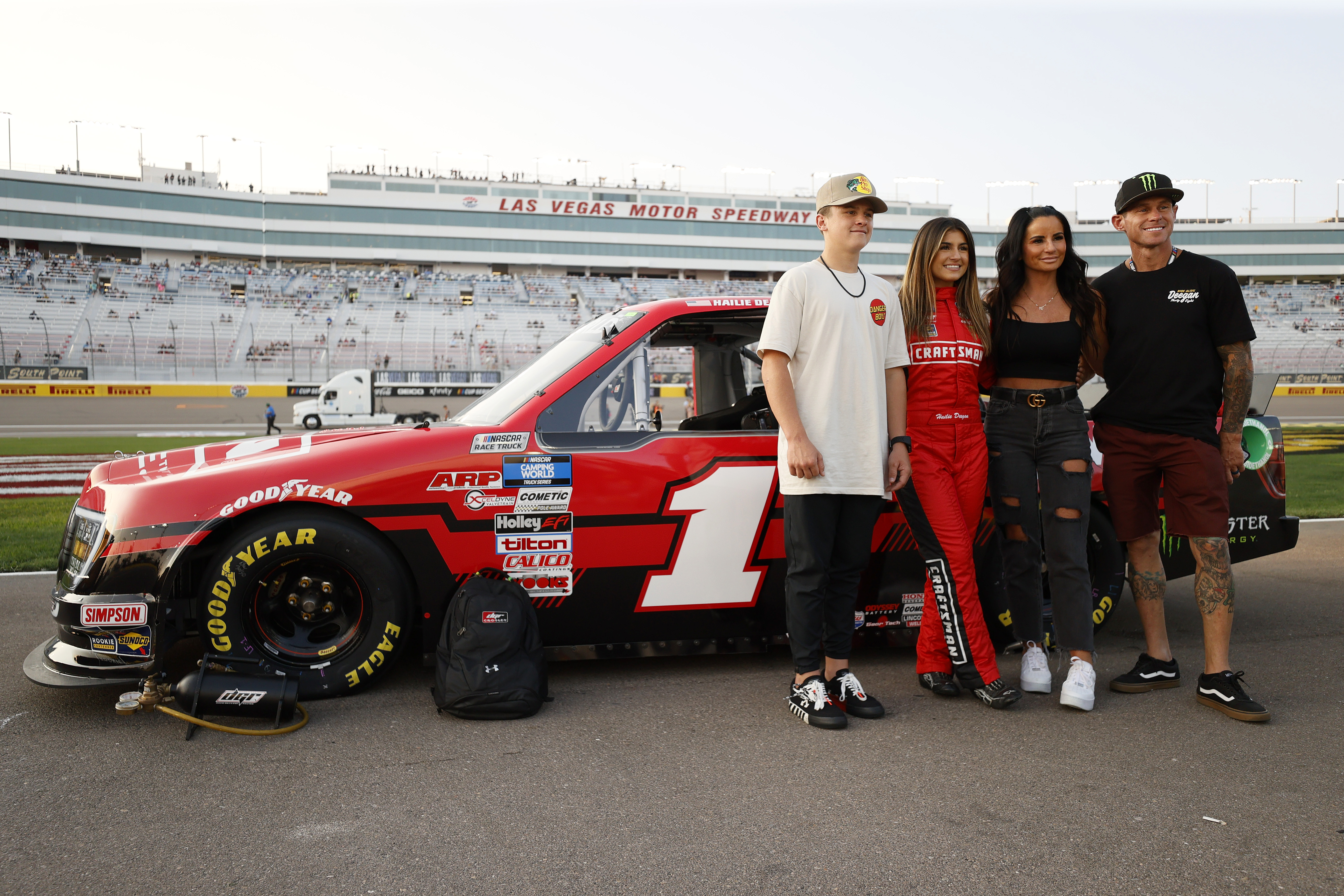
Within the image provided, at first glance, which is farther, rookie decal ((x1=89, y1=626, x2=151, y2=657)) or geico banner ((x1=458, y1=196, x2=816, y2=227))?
geico banner ((x1=458, y1=196, x2=816, y2=227))

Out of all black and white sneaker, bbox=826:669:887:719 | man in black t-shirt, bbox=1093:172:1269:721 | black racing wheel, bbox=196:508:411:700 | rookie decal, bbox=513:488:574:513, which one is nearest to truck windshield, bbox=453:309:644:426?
rookie decal, bbox=513:488:574:513

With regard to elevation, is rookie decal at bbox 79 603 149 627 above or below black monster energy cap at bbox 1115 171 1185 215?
below

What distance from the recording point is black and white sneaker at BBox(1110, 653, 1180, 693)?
141 inches

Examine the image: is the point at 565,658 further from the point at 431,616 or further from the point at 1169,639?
Result: the point at 1169,639

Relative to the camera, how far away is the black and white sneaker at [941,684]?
3.50 meters

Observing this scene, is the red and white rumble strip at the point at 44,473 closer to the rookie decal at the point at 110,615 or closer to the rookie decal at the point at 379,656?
the rookie decal at the point at 110,615

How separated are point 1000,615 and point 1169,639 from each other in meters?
1.01

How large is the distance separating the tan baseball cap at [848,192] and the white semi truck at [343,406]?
31.5 metres

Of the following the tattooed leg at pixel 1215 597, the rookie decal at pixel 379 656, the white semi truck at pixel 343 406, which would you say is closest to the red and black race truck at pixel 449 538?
the rookie decal at pixel 379 656

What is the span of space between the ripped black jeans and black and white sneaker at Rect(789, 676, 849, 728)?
3.12ft

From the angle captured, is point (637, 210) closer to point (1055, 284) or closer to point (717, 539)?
point (1055, 284)

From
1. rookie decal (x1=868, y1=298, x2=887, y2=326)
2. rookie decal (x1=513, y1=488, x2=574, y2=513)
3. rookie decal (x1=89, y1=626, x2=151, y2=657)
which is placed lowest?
rookie decal (x1=89, y1=626, x2=151, y2=657)

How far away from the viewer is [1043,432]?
3496 mm

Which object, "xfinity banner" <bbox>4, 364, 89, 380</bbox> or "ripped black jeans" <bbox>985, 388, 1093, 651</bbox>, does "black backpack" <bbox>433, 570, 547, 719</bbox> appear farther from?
"xfinity banner" <bbox>4, 364, 89, 380</bbox>
